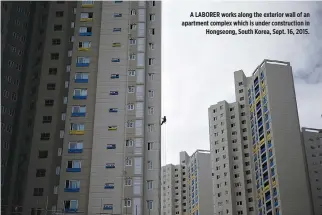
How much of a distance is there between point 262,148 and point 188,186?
55838 millimetres

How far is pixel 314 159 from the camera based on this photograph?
382 feet

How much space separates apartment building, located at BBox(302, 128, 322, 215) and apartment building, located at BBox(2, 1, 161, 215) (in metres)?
66.2

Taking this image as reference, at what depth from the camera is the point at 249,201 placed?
350 ft

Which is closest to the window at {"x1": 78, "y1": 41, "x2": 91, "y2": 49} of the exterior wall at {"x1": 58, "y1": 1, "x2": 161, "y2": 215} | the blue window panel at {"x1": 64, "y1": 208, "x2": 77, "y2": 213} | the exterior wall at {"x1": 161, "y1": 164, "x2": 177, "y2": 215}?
the exterior wall at {"x1": 58, "y1": 1, "x2": 161, "y2": 215}

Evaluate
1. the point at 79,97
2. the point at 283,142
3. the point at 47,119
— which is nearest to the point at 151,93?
the point at 79,97

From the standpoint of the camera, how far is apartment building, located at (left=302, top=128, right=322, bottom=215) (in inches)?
4320

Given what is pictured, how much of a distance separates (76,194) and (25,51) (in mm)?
23405

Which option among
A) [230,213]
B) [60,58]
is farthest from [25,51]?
[230,213]

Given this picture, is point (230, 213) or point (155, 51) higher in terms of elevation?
point (155, 51)

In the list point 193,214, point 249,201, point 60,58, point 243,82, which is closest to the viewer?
point 60,58

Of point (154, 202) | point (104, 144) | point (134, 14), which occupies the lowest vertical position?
point (154, 202)

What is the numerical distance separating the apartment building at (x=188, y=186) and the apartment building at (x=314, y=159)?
99.1 ft

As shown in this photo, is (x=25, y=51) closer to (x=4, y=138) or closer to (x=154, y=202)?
(x=4, y=138)

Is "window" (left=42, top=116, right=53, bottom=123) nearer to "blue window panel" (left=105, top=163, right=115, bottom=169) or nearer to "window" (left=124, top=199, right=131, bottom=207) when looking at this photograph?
"blue window panel" (left=105, top=163, right=115, bottom=169)
